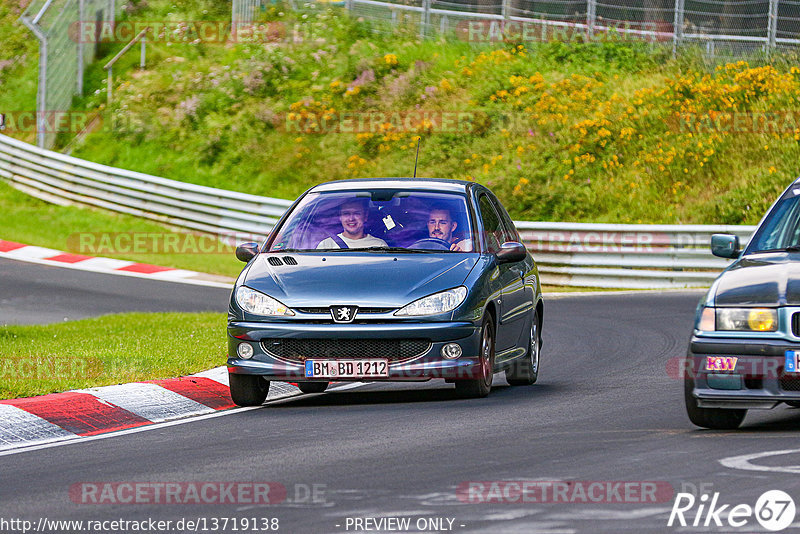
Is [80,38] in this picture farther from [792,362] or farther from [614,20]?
[792,362]

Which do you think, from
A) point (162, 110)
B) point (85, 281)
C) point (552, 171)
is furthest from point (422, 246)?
point (162, 110)

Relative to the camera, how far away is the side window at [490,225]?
11.5 meters

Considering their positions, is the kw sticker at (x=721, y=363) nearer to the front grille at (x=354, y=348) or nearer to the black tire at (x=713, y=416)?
the black tire at (x=713, y=416)

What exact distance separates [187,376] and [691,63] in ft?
74.1

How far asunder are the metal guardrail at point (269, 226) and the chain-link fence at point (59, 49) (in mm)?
1698

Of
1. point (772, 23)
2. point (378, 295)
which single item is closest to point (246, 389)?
point (378, 295)

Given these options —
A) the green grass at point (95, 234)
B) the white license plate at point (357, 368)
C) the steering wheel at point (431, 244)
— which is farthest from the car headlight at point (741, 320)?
the green grass at point (95, 234)

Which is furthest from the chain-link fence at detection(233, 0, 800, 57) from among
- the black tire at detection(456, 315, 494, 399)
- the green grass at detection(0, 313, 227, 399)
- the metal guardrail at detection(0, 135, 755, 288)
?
the black tire at detection(456, 315, 494, 399)

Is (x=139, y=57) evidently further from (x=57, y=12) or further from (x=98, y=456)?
(x=98, y=456)

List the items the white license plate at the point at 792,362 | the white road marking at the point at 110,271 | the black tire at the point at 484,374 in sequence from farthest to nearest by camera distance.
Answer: the white road marking at the point at 110,271, the black tire at the point at 484,374, the white license plate at the point at 792,362

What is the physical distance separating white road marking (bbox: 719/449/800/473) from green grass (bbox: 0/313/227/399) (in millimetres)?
4937

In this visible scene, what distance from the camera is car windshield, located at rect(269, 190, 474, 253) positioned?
36.4 ft

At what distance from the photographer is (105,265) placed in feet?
81.6

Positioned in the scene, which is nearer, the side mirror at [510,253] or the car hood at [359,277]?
the car hood at [359,277]
